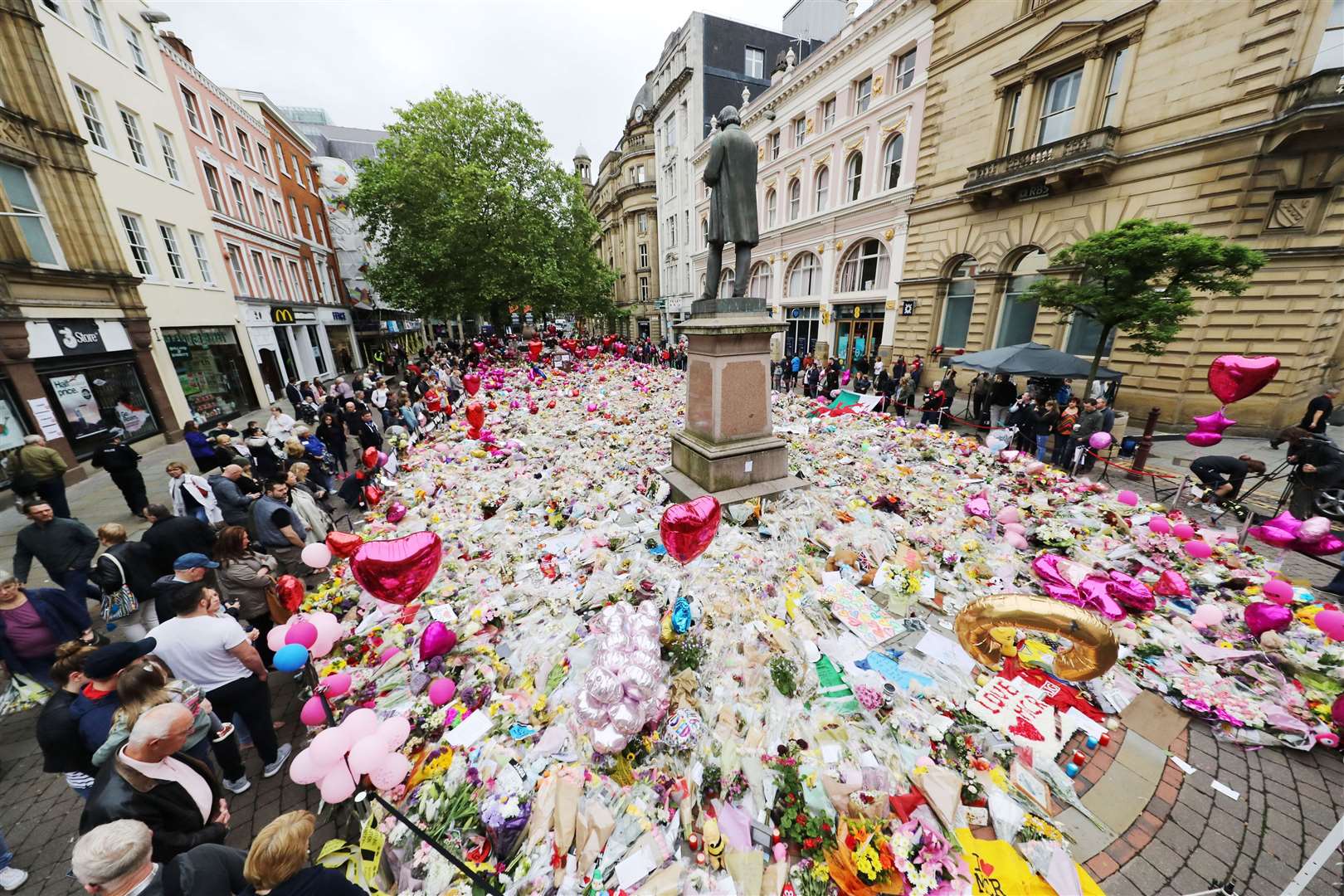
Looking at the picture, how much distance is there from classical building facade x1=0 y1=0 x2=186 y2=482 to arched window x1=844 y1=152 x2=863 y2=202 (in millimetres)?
23449

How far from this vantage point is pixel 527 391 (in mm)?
15602

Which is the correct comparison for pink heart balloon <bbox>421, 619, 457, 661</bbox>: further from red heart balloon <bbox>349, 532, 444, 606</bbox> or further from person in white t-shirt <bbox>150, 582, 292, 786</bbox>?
person in white t-shirt <bbox>150, 582, 292, 786</bbox>

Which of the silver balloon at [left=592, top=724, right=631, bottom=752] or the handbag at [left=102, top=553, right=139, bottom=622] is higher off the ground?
the handbag at [left=102, top=553, right=139, bottom=622]

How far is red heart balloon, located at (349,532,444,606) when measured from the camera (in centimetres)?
373

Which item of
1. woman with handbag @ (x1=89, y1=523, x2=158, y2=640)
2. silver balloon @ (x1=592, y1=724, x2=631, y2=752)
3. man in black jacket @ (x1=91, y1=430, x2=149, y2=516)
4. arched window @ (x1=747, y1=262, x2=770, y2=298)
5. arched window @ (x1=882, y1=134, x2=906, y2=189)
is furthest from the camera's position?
arched window @ (x1=747, y1=262, x2=770, y2=298)

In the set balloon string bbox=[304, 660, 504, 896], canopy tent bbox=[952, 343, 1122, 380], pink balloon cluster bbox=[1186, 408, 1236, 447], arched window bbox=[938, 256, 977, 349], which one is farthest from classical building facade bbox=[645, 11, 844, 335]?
balloon string bbox=[304, 660, 504, 896]

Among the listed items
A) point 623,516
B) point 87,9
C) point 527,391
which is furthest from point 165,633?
point 87,9

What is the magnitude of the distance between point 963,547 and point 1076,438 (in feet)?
14.6

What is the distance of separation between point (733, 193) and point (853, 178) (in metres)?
16.6

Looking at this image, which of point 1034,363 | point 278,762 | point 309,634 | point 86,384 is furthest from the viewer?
point 86,384

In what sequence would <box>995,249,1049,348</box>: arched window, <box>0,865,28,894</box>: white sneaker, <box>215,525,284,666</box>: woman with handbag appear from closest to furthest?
<box>0,865,28,894</box>: white sneaker
<box>215,525,284,666</box>: woman with handbag
<box>995,249,1049,348</box>: arched window

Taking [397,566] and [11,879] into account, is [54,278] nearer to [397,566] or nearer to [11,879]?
[11,879]

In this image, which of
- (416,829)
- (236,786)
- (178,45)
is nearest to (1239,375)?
(416,829)

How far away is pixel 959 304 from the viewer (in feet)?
52.4
